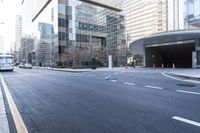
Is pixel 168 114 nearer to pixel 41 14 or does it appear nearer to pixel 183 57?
pixel 183 57

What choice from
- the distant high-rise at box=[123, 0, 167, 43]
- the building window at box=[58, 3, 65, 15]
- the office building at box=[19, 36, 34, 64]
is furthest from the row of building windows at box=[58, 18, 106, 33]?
the distant high-rise at box=[123, 0, 167, 43]

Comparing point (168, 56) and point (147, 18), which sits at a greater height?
point (147, 18)

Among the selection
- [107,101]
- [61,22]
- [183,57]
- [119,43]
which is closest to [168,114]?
[107,101]

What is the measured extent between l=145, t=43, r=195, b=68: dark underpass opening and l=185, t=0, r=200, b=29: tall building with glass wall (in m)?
9.36

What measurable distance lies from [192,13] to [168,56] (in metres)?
14.0

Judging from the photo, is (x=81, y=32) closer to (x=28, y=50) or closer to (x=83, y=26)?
(x=83, y=26)

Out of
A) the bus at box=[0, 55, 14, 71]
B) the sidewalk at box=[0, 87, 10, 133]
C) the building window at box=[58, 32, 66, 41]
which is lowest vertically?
the sidewalk at box=[0, 87, 10, 133]

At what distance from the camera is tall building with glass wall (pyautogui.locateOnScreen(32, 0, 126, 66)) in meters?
63.1

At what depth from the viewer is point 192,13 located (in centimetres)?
6153

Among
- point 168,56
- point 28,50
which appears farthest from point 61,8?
point 28,50

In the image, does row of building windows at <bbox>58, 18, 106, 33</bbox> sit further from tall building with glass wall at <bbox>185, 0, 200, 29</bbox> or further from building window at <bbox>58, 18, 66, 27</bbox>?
tall building with glass wall at <bbox>185, 0, 200, 29</bbox>

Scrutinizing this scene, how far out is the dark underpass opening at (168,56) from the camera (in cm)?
5153

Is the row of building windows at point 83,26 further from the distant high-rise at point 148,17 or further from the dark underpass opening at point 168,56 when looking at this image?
the distant high-rise at point 148,17

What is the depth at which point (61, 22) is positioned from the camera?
68.9 metres
